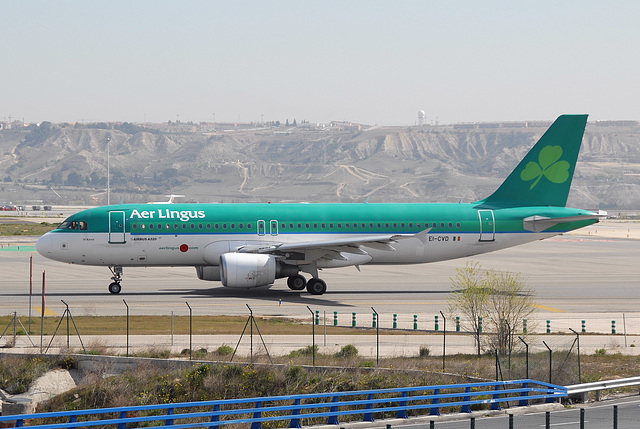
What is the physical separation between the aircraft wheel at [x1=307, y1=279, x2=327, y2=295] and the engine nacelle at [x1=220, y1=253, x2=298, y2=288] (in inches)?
102

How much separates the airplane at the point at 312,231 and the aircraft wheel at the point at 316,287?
5 centimetres

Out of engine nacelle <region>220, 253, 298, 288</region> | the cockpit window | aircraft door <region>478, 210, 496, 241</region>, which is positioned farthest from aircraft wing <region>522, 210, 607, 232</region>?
the cockpit window

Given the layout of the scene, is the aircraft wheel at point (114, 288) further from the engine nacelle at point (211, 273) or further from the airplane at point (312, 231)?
the engine nacelle at point (211, 273)

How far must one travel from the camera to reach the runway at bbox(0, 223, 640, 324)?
41.2 m

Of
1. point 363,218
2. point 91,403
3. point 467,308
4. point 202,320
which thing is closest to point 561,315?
point 467,308

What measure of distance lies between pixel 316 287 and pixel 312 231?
123 inches

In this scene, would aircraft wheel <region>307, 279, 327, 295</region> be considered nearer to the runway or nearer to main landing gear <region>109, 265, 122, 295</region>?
the runway

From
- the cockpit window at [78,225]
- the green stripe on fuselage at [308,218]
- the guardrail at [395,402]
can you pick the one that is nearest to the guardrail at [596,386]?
the guardrail at [395,402]

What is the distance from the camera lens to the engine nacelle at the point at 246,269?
43.7 m

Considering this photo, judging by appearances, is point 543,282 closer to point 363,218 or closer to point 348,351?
point 363,218

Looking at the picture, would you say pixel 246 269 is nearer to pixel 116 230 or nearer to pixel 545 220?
pixel 116 230

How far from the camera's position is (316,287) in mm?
46156

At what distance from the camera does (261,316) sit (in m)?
38.4

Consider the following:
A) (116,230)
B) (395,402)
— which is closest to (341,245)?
(116,230)
